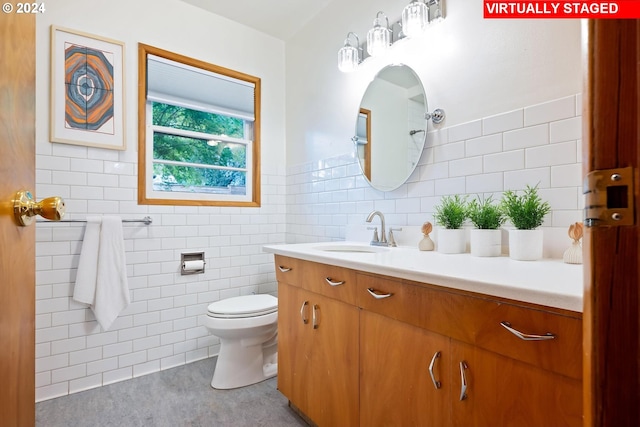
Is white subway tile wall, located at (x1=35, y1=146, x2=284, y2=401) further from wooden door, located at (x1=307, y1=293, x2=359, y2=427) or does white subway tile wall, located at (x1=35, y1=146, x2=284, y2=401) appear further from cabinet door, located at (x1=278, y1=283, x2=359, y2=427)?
wooden door, located at (x1=307, y1=293, x2=359, y2=427)

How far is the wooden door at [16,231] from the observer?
21.7 inches

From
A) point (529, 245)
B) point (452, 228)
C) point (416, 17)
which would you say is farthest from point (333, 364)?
point (416, 17)

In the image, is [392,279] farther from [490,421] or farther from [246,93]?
[246,93]

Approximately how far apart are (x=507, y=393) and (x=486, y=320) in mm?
178

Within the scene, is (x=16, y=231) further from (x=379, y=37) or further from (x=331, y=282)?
(x=379, y=37)

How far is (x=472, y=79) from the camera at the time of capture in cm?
146

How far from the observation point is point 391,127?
6.10 ft

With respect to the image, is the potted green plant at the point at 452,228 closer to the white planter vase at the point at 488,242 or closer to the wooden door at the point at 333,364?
the white planter vase at the point at 488,242

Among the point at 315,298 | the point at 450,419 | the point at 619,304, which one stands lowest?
the point at 450,419

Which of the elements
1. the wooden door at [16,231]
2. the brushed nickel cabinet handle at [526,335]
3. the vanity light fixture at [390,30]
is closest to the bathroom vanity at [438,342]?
the brushed nickel cabinet handle at [526,335]

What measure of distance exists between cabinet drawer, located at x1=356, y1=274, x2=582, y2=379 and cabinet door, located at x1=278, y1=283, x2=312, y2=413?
53cm

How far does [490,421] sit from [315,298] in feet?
2.70

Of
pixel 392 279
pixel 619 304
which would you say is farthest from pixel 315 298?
pixel 619 304

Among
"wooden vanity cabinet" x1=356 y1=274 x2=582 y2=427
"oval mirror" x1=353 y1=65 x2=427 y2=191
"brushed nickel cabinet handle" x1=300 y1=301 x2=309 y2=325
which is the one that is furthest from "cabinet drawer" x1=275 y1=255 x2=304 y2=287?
"oval mirror" x1=353 y1=65 x2=427 y2=191
